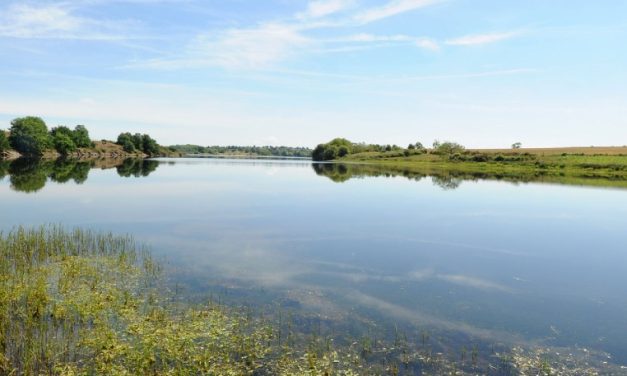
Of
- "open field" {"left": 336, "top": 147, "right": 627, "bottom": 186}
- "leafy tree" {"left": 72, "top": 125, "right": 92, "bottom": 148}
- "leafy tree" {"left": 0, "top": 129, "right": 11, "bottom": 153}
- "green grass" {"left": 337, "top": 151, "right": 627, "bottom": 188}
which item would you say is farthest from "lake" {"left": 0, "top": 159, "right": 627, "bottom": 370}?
"leafy tree" {"left": 72, "top": 125, "right": 92, "bottom": 148}

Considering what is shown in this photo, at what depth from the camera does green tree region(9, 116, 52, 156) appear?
13625cm

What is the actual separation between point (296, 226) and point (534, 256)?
16247mm

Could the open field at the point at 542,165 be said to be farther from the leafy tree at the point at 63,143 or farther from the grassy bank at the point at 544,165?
the leafy tree at the point at 63,143

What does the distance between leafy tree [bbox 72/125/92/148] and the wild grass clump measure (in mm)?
186137

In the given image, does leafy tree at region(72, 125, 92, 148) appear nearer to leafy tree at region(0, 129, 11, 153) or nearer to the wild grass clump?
leafy tree at region(0, 129, 11, 153)

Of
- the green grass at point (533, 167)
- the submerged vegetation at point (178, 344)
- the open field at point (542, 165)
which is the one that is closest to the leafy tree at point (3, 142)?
the green grass at point (533, 167)

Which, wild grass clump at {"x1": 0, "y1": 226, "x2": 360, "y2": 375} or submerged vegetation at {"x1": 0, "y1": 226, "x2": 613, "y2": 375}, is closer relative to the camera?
wild grass clump at {"x1": 0, "y1": 226, "x2": 360, "y2": 375}

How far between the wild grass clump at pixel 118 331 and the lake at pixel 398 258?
2064 mm

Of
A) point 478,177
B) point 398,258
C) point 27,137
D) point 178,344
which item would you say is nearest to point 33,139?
point 27,137

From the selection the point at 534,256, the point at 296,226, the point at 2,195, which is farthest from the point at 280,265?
the point at 2,195

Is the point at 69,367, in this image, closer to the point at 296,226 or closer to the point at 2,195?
the point at 296,226

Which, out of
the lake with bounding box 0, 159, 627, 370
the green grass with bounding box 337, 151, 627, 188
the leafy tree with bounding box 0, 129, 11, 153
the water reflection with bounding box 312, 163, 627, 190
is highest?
the leafy tree with bounding box 0, 129, 11, 153

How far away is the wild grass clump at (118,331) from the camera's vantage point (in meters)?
10.8

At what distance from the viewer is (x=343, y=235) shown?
29375 mm
